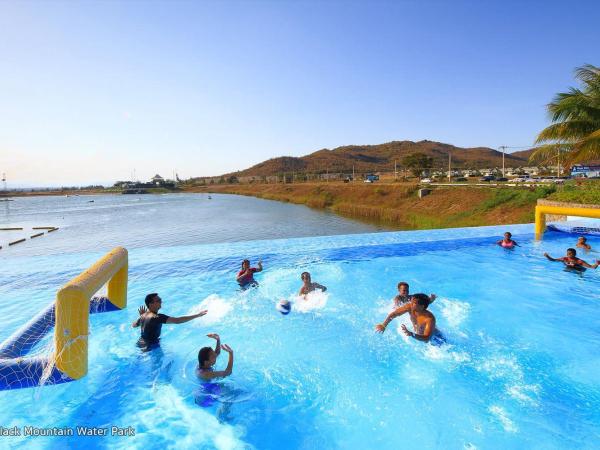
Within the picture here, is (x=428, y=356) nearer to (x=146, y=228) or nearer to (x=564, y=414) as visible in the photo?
(x=564, y=414)

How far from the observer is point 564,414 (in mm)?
4215

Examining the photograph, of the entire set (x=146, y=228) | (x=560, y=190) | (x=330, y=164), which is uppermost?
(x=330, y=164)

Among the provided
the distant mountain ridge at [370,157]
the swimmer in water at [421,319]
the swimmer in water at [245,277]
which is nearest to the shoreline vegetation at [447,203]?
the swimmer in water at [421,319]

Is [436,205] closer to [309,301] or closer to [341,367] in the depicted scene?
[309,301]

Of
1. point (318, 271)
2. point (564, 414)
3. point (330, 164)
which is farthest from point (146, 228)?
point (330, 164)

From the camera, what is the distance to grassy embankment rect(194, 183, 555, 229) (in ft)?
78.0

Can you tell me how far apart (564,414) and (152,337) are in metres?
6.23

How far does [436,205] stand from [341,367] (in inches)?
1136

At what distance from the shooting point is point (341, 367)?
5.49 meters

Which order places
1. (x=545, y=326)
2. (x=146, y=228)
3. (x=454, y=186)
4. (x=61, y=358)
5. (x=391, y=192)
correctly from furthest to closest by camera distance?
(x=391, y=192) < (x=454, y=186) < (x=146, y=228) < (x=545, y=326) < (x=61, y=358)

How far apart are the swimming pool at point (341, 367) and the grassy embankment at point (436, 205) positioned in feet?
52.4

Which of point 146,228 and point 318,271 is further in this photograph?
point 146,228

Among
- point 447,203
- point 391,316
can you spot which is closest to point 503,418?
point 391,316

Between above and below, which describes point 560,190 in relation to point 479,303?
above
